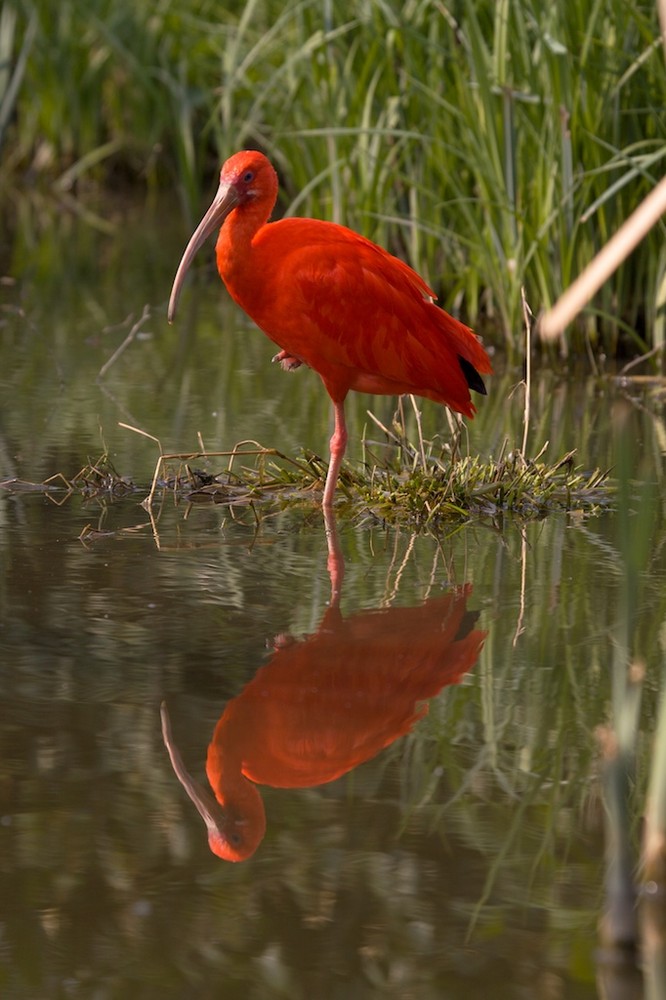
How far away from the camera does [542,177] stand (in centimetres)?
675

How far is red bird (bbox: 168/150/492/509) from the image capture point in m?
4.69

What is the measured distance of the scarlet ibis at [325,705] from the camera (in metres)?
2.94

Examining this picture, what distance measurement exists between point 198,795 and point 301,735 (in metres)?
0.33

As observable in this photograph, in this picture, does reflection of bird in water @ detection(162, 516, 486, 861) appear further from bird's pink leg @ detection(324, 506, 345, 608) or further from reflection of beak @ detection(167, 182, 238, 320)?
reflection of beak @ detection(167, 182, 238, 320)

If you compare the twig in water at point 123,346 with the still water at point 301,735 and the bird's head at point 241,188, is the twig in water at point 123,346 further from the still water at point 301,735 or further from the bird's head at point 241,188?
the bird's head at point 241,188

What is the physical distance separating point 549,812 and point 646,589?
1.39 meters

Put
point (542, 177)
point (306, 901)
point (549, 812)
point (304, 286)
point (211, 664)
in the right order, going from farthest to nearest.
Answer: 1. point (542, 177)
2. point (304, 286)
3. point (211, 664)
4. point (549, 812)
5. point (306, 901)

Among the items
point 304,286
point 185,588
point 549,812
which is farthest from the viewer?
point 304,286

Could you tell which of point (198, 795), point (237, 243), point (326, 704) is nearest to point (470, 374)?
point (237, 243)

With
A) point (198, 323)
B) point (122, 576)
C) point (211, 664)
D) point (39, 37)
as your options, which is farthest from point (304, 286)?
point (39, 37)

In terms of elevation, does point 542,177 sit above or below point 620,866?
above

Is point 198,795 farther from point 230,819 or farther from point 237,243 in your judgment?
point 237,243

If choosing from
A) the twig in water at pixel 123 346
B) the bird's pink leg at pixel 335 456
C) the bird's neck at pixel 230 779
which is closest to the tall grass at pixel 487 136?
the twig in water at pixel 123 346

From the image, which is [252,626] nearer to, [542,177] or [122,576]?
[122,576]
